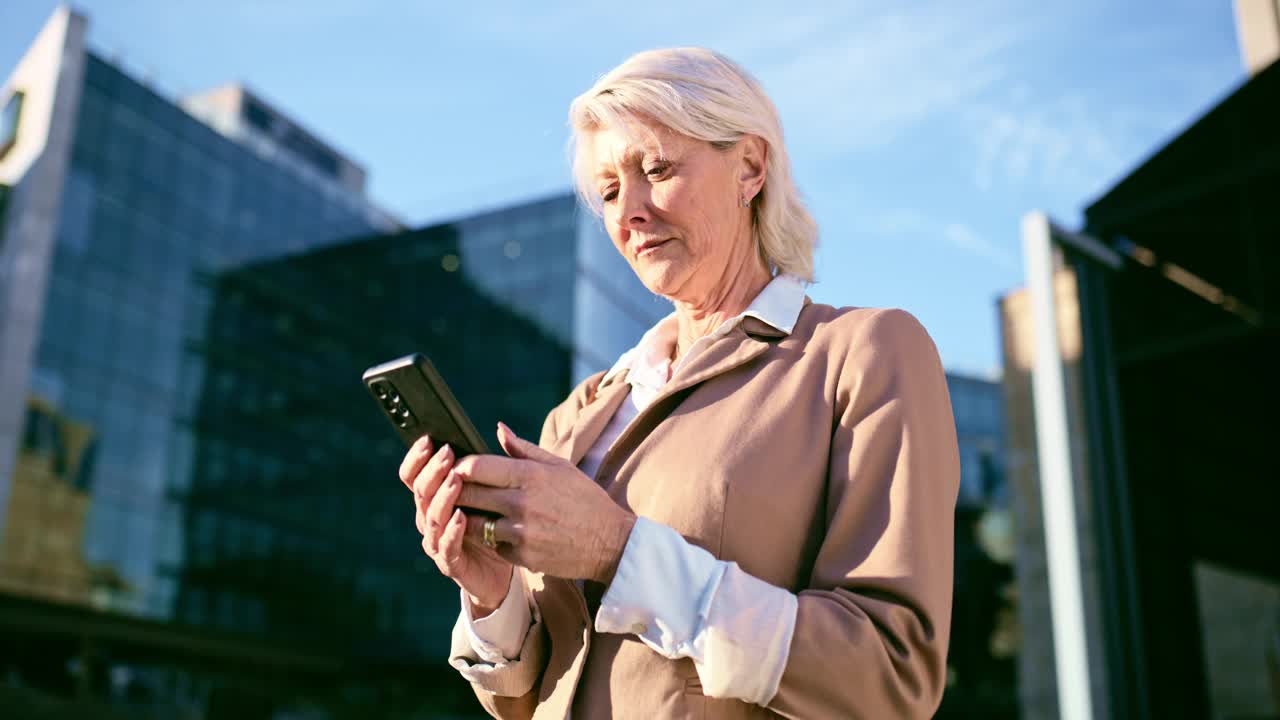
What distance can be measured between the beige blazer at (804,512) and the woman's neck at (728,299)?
17cm

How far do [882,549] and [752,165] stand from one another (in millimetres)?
766

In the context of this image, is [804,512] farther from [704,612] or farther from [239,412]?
[239,412]

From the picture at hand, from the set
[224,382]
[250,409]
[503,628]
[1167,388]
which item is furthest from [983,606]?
[503,628]

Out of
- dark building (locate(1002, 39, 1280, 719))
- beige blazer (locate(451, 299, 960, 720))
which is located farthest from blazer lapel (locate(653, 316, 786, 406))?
dark building (locate(1002, 39, 1280, 719))

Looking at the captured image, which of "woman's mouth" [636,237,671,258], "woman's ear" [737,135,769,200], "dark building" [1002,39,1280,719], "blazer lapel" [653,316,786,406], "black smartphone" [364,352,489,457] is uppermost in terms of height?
"dark building" [1002,39,1280,719]

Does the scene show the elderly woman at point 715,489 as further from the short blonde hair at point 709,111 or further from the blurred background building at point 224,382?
the blurred background building at point 224,382

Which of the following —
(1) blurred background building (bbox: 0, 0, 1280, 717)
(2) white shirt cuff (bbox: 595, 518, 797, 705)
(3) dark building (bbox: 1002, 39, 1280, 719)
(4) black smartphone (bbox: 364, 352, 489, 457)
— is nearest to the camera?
(2) white shirt cuff (bbox: 595, 518, 797, 705)

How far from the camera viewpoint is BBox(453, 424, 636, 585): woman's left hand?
4.58 ft

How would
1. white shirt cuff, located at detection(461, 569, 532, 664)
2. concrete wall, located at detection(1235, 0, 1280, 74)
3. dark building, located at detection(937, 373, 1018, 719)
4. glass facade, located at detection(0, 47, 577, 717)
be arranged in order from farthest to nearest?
dark building, located at detection(937, 373, 1018, 719)
glass facade, located at detection(0, 47, 577, 717)
concrete wall, located at detection(1235, 0, 1280, 74)
white shirt cuff, located at detection(461, 569, 532, 664)

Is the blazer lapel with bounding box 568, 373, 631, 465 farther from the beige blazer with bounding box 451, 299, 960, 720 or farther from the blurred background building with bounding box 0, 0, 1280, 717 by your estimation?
the blurred background building with bounding box 0, 0, 1280, 717

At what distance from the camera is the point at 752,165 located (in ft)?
6.30

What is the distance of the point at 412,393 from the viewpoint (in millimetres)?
1497

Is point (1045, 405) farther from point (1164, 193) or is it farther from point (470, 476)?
point (470, 476)

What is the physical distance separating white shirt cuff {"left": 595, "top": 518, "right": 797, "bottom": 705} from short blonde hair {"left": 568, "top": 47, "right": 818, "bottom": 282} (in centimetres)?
71
